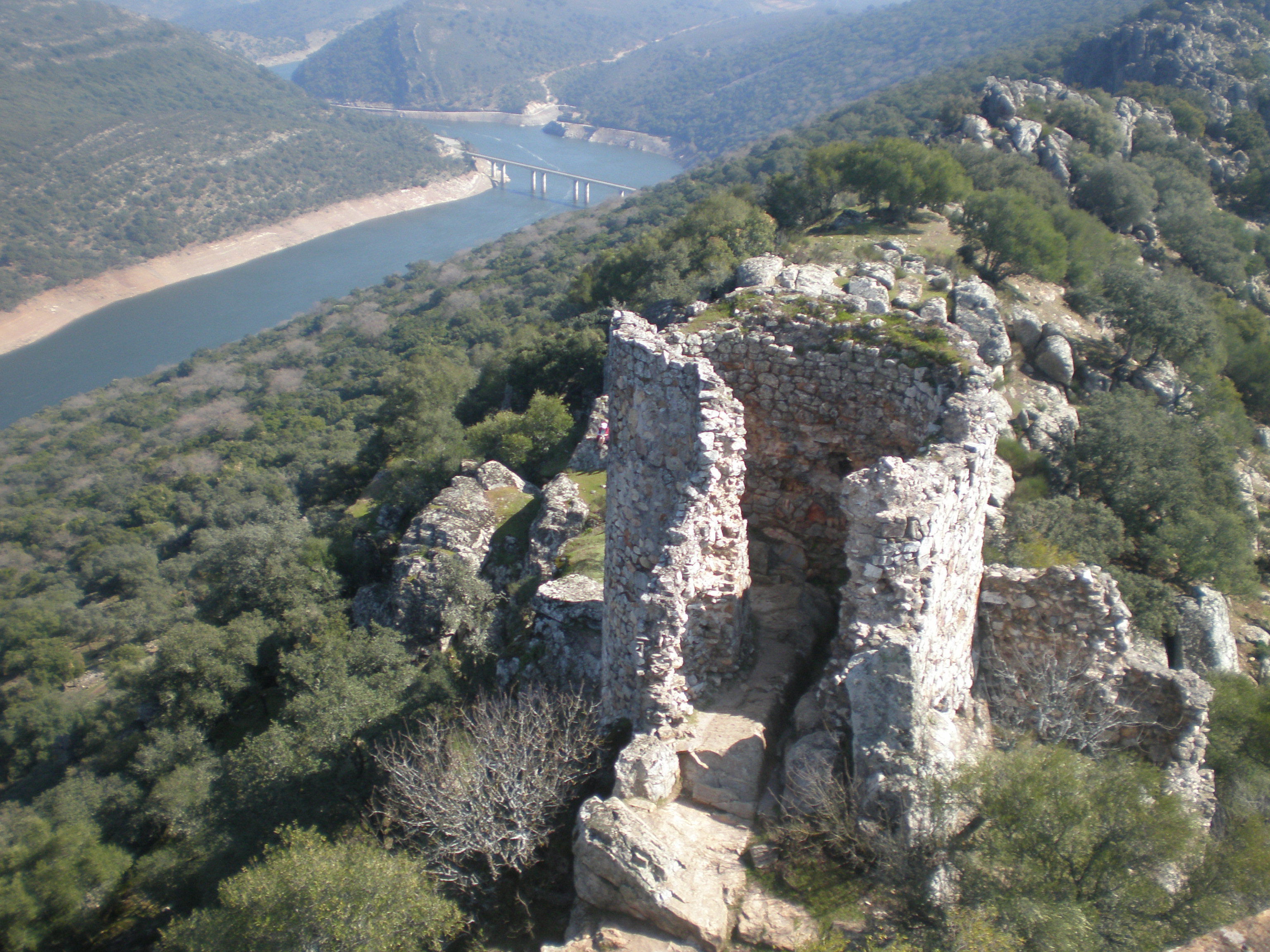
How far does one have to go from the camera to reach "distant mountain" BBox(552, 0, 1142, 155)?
12038 cm

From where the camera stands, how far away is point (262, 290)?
3866 inches

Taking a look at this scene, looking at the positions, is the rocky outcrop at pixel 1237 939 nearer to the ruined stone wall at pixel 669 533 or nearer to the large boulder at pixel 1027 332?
the ruined stone wall at pixel 669 533

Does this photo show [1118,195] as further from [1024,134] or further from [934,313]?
[934,313]

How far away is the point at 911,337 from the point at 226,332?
312 feet

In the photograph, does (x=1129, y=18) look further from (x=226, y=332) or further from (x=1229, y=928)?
(x=226, y=332)

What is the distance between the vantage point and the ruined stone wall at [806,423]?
9.82m

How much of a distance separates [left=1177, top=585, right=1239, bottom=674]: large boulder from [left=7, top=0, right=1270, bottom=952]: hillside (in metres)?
0.10

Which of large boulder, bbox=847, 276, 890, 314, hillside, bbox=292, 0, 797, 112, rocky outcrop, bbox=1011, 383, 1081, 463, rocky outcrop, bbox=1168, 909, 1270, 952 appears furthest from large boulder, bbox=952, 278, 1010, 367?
hillside, bbox=292, 0, 797, 112

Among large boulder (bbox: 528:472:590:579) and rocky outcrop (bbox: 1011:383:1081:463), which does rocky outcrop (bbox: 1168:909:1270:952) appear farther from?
rocky outcrop (bbox: 1011:383:1081:463)

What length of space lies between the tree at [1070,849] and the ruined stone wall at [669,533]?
2798 mm

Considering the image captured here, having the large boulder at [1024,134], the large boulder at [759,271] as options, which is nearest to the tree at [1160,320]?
the large boulder at [759,271]

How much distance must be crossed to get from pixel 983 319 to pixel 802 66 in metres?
139

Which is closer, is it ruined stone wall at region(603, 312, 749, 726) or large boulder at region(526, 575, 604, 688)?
ruined stone wall at region(603, 312, 749, 726)

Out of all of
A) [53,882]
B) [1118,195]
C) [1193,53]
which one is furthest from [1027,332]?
[1193,53]
